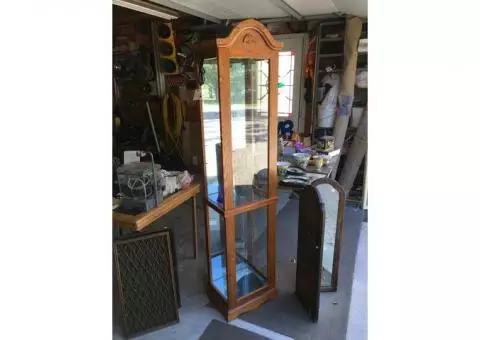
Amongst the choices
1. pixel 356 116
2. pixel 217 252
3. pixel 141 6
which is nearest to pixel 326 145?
pixel 356 116

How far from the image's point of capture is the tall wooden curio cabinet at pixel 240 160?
189 cm

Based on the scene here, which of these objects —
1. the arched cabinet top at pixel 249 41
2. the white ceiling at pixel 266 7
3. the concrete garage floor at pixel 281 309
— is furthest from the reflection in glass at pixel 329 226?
the white ceiling at pixel 266 7

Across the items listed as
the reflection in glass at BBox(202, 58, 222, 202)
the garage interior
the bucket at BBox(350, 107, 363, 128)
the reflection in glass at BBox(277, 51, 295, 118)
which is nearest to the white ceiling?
the garage interior

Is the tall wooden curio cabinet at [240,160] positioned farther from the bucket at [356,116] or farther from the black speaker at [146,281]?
the bucket at [356,116]

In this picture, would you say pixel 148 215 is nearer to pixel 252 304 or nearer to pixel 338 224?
pixel 252 304

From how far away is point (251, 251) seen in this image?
2.56 metres

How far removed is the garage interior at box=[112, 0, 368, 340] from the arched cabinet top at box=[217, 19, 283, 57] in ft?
0.36

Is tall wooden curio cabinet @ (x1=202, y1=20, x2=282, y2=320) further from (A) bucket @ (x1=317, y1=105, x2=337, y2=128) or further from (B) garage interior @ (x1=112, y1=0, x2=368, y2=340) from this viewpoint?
(A) bucket @ (x1=317, y1=105, x2=337, y2=128)

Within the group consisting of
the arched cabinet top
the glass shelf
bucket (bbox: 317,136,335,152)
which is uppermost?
the arched cabinet top

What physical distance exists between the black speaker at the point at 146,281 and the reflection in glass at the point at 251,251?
483 mm

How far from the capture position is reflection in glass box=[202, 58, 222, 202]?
1.95m

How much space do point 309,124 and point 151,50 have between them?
8.54 ft

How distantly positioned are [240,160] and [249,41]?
2.38 ft
